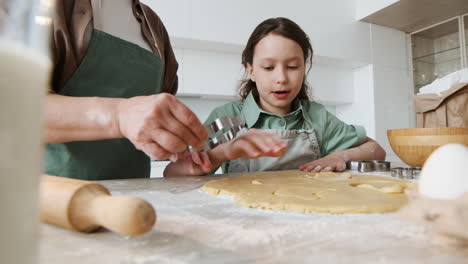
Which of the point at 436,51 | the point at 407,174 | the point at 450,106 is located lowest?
the point at 407,174

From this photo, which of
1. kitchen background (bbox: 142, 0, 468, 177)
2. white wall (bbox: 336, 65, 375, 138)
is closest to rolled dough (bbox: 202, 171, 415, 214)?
kitchen background (bbox: 142, 0, 468, 177)

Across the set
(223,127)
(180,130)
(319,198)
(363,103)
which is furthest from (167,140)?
(363,103)

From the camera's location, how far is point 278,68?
1138 millimetres

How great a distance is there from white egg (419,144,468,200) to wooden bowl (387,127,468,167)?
1.76ft

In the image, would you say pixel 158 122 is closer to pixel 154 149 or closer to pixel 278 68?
pixel 154 149

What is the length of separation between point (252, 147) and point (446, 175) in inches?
22.4

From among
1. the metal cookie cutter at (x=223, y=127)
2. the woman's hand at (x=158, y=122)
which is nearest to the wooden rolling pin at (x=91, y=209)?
the woman's hand at (x=158, y=122)

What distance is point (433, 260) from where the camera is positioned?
0.77 ft

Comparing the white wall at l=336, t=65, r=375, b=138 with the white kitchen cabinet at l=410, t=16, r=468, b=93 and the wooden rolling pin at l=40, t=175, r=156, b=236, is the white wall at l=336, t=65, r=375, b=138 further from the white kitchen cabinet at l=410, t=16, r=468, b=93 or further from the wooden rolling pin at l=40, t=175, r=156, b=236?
the wooden rolling pin at l=40, t=175, r=156, b=236

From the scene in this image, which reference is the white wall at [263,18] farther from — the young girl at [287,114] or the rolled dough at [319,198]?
the rolled dough at [319,198]

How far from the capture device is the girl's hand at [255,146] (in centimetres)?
75

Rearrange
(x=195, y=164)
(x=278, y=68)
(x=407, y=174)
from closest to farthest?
(x=407, y=174) → (x=195, y=164) → (x=278, y=68)

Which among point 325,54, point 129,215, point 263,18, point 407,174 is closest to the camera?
point 129,215

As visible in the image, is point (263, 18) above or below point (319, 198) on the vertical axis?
above
